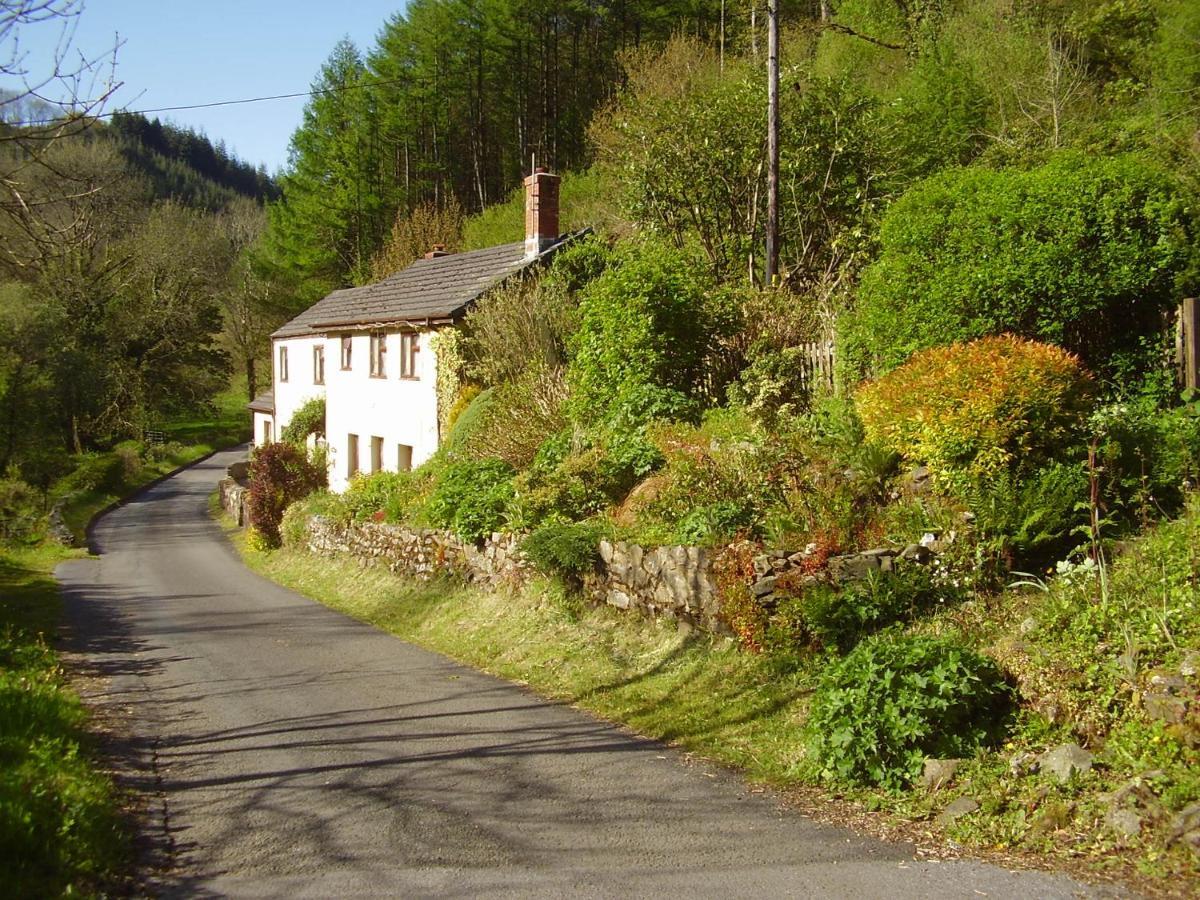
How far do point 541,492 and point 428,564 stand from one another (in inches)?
144

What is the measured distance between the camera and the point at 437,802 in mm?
Result: 6953

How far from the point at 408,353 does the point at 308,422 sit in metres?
11.6

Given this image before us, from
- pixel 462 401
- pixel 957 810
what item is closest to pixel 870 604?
pixel 957 810

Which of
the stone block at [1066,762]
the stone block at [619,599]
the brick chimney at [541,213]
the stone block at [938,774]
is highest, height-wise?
the brick chimney at [541,213]

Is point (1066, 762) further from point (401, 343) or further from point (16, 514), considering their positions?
point (16, 514)

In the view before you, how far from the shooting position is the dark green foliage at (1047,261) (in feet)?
32.3

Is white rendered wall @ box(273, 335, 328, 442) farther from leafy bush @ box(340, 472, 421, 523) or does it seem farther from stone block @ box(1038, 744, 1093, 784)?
stone block @ box(1038, 744, 1093, 784)

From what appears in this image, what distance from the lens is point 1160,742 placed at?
5.89 meters

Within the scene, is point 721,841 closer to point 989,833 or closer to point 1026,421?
point 989,833

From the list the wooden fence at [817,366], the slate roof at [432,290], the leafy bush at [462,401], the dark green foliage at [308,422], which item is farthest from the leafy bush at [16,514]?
the wooden fence at [817,366]

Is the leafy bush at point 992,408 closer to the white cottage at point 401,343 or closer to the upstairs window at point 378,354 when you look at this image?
the white cottage at point 401,343

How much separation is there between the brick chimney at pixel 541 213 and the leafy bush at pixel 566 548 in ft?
45.4

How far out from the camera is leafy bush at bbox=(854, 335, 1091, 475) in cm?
855

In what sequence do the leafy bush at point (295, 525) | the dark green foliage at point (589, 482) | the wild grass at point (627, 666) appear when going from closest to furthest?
the wild grass at point (627, 666)
the dark green foliage at point (589, 482)
the leafy bush at point (295, 525)
